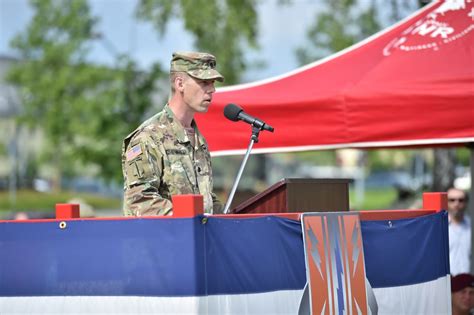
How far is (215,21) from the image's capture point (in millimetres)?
20922

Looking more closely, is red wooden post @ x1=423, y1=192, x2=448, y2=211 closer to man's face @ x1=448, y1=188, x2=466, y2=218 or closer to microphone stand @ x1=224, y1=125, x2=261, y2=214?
microphone stand @ x1=224, y1=125, x2=261, y2=214

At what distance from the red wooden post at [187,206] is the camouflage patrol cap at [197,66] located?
1.12m

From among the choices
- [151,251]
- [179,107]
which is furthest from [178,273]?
[179,107]

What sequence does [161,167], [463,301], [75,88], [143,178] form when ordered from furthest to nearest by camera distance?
[75,88], [463,301], [161,167], [143,178]

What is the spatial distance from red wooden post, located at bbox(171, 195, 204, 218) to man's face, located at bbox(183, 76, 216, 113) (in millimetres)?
1124

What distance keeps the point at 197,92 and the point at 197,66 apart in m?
0.13

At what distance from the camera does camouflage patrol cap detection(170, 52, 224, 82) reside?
17.5 feet

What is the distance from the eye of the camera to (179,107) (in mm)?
5402

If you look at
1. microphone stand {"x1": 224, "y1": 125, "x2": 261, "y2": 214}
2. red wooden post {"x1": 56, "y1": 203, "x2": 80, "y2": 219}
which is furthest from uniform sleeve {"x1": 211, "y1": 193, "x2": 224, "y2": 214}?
red wooden post {"x1": 56, "y1": 203, "x2": 80, "y2": 219}

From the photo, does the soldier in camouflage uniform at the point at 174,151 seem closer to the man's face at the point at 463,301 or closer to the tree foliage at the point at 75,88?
the man's face at the point at 463,301

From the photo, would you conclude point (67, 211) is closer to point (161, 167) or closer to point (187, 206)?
point (161, 167)

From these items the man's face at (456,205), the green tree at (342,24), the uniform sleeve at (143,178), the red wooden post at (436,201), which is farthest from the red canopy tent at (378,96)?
the green tree at (342,24)

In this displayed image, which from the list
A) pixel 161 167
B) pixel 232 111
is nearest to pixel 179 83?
pixel 232 111

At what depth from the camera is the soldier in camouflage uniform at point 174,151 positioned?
500cm
